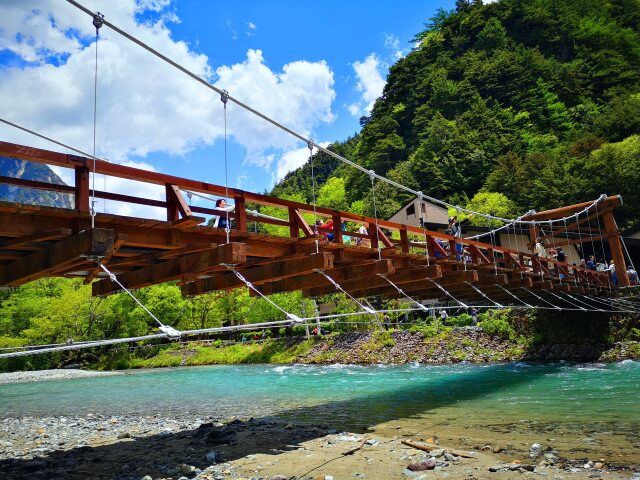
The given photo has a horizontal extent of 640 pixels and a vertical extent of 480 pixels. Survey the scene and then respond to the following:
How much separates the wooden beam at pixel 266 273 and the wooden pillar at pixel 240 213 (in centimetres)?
158

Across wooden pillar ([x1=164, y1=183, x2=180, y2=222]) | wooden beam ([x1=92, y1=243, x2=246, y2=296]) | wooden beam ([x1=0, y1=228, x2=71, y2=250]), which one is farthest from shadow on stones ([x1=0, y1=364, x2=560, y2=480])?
wooden pillar ([x1=164, y1=183, x2=180, y2=222])

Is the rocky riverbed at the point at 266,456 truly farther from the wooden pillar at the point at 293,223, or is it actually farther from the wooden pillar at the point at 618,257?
the wooden pillar at the point at 618,257

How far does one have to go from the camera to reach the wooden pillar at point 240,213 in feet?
24.2

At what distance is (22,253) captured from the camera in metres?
6.49

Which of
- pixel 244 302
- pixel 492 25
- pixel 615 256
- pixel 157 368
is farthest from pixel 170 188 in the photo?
pixel 492 25

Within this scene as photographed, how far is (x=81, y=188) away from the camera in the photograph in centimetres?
554

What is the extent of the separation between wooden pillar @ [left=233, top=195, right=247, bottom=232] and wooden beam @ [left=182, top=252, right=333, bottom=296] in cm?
158

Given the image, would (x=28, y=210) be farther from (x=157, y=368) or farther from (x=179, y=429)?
(x=157, y=368)

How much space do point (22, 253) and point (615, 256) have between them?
2315 centimetres

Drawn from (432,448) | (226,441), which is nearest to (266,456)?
(226,441)

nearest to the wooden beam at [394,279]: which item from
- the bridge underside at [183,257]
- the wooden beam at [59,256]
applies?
the bridge underside at [183,257]

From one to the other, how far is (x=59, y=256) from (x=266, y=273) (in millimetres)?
3819

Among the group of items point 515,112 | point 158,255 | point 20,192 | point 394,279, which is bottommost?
point 394,279

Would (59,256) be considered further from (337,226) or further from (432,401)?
(432,401)
